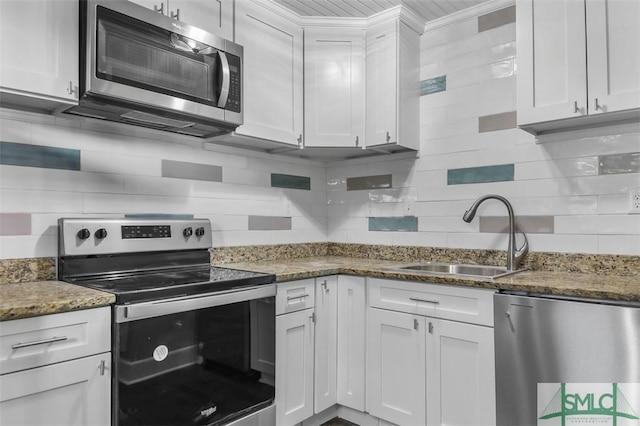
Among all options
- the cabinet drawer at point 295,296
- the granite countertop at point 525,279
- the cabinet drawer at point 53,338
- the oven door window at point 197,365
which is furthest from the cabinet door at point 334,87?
the cabinet drawer at point 53,338

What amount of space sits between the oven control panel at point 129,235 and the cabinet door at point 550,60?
171cm

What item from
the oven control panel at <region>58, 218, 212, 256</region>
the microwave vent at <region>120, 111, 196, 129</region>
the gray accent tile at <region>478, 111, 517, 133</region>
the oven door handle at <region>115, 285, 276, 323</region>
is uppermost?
the gray accent tile at <region>478, 111, 517, 133</region>

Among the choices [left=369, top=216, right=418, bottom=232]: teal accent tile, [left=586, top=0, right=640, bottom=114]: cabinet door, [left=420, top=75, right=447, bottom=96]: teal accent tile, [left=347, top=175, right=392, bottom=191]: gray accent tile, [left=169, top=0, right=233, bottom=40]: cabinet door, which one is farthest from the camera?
[left=347, top=175, right=392, bottom=191]: gray accent tile

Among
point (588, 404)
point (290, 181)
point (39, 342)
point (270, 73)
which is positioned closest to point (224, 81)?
point (270, 73)

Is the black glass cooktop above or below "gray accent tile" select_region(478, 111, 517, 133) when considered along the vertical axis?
below

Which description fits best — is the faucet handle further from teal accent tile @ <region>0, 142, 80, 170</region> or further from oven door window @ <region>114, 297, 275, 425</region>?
teal accent tile @ <region>0, 142, 80, 170</region>

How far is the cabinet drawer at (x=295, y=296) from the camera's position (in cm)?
208

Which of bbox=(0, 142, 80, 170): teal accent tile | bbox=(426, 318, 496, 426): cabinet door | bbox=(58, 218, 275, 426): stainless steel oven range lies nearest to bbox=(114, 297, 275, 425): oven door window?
bbox=(58, 218, 275, 426): stainless steel oven range

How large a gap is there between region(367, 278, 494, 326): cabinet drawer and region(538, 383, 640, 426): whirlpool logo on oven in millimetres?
347

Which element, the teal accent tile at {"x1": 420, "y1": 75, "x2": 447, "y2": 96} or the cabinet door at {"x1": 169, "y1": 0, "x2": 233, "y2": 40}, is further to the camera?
the teal accent tile at {"x1": 420, "y1": 75, "x2": 447, "y2": 96}

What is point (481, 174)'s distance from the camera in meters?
2.49

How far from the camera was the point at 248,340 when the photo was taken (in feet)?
6.07

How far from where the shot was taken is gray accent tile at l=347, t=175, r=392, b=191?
292cm

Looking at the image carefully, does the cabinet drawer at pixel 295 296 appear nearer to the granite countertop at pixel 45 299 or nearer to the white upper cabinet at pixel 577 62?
the granite countertop at pixel 45 299
